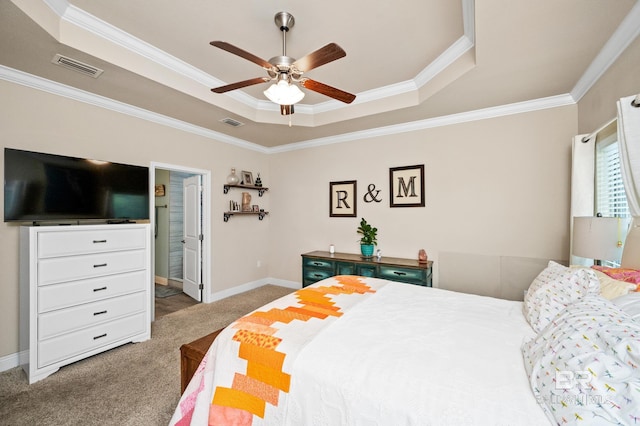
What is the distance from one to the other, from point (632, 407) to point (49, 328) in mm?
3520

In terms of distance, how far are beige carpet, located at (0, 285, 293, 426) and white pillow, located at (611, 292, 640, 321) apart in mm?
2598

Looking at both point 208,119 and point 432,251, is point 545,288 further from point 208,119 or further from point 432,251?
point 208,119

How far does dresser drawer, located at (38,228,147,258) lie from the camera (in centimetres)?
231

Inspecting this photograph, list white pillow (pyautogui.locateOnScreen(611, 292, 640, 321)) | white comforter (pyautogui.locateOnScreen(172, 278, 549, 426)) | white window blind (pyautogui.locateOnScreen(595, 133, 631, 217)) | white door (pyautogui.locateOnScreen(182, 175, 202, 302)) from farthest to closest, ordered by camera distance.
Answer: white door (pyautogui.locateOnScreen(182, 175, 202, 302))
white window blind (pyautogui.locateOnScreen(595, 133, 631, 217))
white pillow (pyautogui.locateOnScreen(611, 292, 640, 321))
white comforter (pyautogui.locateOnScreen(172, 278, 549, 426))

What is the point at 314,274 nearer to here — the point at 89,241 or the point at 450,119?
the point at 89,241

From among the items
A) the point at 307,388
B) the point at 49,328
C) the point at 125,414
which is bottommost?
the point at 125,414

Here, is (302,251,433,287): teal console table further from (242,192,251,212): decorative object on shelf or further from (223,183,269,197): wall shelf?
(223,183,269,197): wall shelf

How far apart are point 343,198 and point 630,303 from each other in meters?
3.42

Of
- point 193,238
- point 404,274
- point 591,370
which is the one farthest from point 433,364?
point 193,238

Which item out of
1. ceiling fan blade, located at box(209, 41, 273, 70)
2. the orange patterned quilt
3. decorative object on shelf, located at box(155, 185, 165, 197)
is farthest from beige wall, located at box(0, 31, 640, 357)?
the orange patterned quilt

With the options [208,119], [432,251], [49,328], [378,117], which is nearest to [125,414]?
[49,328]

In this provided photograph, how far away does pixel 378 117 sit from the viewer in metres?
3.59

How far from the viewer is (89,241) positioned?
256 cm

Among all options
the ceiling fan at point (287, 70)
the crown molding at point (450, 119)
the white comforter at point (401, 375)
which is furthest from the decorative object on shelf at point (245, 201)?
the white comforter at point (401, 375)
